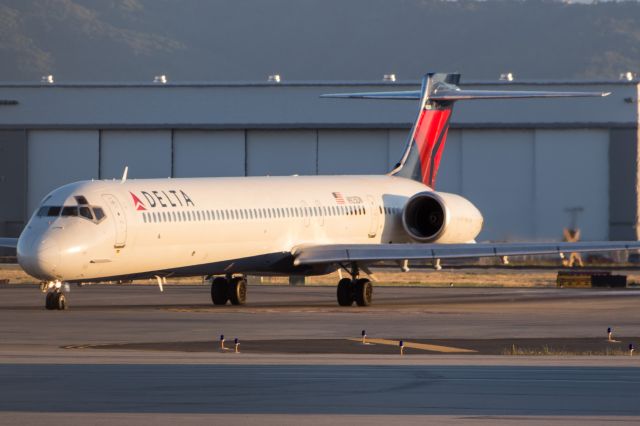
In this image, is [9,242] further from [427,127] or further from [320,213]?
[427,127]

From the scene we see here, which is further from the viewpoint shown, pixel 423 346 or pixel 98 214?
pixel 98 214

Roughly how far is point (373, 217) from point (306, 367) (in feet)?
67.5

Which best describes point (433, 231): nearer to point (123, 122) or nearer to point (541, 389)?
point (541, 389)

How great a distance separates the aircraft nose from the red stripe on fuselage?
15862 mm

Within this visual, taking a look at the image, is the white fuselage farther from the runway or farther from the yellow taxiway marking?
the yellow taxiway marking

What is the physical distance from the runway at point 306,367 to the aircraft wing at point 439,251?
1308mm

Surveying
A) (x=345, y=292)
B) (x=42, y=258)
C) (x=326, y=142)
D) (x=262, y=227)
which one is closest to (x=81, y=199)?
(x=42, y=258)

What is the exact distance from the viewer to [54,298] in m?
33.2

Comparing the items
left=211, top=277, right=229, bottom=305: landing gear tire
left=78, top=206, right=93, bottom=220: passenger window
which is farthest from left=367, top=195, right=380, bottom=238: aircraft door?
left=78, top=206, right=93, bottom=220: passenger window

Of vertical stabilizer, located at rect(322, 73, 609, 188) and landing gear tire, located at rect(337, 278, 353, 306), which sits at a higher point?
vertical stabilizer, located at rect(322, 73, 609, 188)

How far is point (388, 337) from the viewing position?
26.6 meters

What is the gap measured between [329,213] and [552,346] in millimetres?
14979

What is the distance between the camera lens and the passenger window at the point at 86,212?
3225 centimetres

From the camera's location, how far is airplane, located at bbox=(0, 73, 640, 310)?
32188 millimetres
